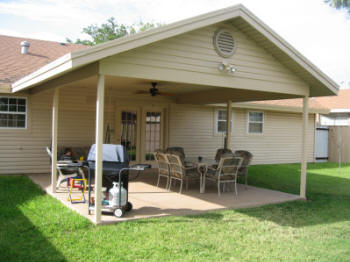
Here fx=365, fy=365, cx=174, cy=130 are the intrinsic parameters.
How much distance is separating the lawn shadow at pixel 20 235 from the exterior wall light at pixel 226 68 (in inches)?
153

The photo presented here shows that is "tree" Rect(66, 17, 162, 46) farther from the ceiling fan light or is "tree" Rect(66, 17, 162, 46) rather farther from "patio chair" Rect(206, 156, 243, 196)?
the ceiling fan light

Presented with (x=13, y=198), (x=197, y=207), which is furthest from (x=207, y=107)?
(x=13, y=198)

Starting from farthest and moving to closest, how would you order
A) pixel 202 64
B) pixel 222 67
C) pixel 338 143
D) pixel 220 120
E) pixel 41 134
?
1. pixel 338 143
2. pixel 220 120
3. pixel 41 134
4. pixel 222 67
5. pixel 202 64

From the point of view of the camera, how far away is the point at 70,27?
3403 centimetres

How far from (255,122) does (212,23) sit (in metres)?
9.11

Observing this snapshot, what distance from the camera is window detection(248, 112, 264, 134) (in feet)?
47.6

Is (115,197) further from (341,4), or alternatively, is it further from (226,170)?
(341,4)

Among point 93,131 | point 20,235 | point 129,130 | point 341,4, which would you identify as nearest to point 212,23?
point 20,235

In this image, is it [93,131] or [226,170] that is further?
[93,131]

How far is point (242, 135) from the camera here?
14.2 meters

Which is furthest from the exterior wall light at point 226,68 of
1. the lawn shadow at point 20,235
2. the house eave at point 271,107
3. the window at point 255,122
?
the window at point 255,122

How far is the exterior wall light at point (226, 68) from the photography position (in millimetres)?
6371

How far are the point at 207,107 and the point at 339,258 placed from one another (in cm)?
913

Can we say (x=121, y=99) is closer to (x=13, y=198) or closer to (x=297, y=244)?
(x=13, y=198)
